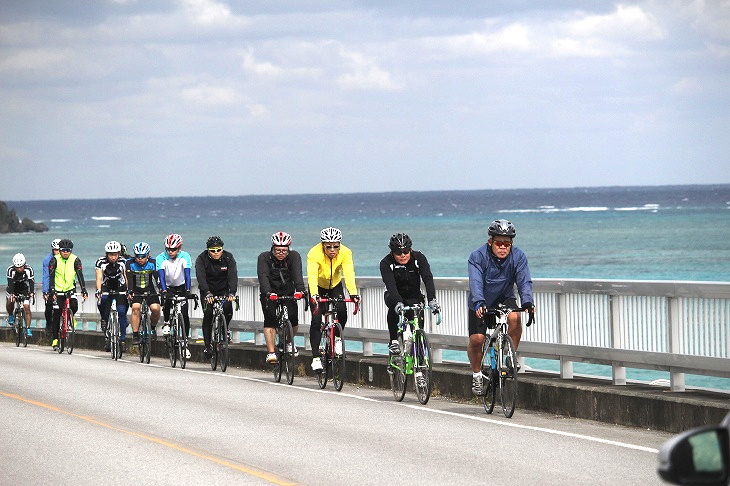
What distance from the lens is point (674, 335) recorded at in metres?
11.8

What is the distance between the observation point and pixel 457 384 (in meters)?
14.7

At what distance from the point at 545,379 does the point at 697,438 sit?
10630 mm

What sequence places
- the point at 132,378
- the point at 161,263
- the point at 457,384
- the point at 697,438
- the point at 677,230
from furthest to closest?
1. the point at 677,230
2. the point at 161,263
3. the point at 132,378
4. the point at 457,384
5. the point at 697,438

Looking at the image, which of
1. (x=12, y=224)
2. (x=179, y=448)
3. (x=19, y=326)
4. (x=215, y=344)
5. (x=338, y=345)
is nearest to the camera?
(x=179, y=448)

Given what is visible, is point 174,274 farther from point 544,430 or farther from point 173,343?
point 544,430

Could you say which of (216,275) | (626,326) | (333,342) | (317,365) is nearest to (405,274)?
(333,342)

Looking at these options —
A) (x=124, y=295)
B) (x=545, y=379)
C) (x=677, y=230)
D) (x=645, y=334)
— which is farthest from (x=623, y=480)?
(x=677, y=230)

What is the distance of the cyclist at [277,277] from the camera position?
53.3 feet

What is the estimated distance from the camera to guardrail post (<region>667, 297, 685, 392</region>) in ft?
38.7

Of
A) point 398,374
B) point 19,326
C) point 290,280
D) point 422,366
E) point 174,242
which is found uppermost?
point 174,242

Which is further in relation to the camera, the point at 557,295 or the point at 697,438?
the point at 557,295

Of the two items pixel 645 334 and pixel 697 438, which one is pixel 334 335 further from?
pixel 697 438

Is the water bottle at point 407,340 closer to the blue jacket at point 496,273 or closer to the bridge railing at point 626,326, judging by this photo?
the bridge railing at point 626,326

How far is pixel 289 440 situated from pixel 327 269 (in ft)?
15.9
